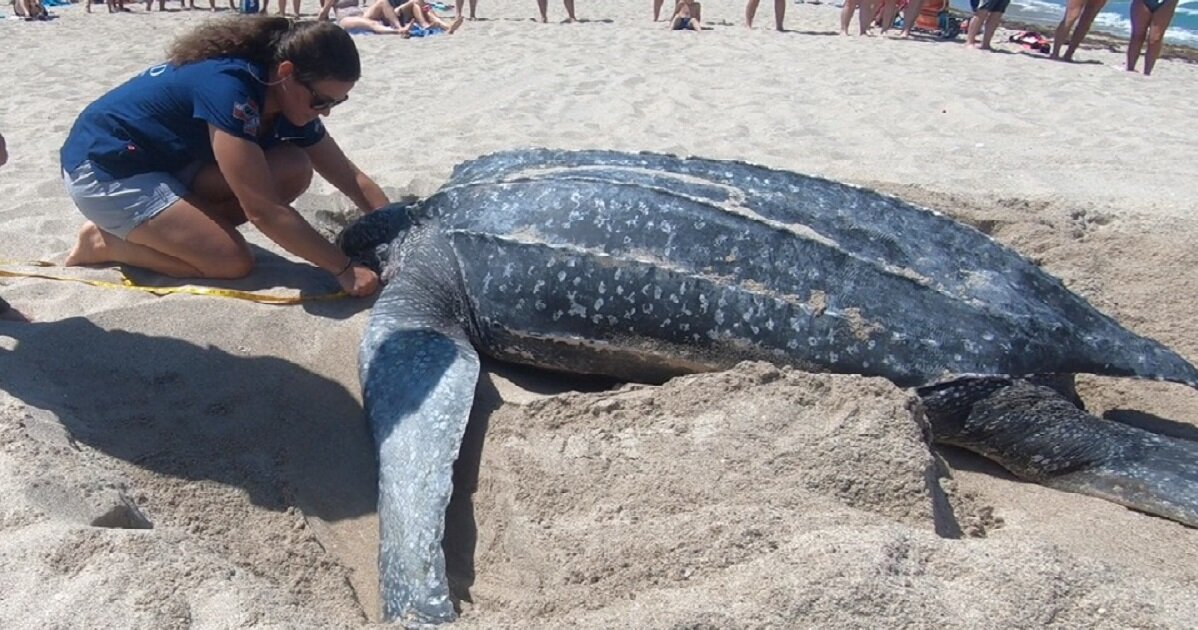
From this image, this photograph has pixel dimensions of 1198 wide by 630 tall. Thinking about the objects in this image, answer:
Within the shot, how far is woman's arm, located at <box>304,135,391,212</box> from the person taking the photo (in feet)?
9.30

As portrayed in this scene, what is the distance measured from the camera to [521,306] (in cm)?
223

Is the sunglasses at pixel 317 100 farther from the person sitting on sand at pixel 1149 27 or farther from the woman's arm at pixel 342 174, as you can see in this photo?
the person sitting on sand at pixel 1149 27

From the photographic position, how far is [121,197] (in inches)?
100

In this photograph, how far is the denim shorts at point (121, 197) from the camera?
2.54 m

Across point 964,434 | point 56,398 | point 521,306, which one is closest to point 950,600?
point 964,434

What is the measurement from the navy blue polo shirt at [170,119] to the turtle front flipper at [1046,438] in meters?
1.84

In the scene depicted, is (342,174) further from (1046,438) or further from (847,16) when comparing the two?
(847,16)

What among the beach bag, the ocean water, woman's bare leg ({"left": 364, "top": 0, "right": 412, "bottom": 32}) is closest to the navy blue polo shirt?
woman's bare leg ({"left": 364, "top": 0, "right": 412, "bottom": 32})

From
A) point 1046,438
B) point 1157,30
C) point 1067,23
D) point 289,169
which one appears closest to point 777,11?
point 1067,23

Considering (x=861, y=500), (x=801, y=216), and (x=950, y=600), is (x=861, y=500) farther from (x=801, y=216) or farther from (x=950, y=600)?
(x=801, y=216)

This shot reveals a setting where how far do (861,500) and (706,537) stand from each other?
0.30 metres

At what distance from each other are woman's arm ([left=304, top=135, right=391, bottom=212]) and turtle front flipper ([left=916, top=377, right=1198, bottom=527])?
6.05 feet

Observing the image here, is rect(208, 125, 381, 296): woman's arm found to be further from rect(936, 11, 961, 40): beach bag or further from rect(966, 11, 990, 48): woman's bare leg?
rect(936, 11, 961, 40): beach bag

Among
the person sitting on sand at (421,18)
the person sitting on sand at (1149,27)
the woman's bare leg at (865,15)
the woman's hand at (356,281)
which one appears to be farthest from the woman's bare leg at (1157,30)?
the woman's hand at (356,281)
